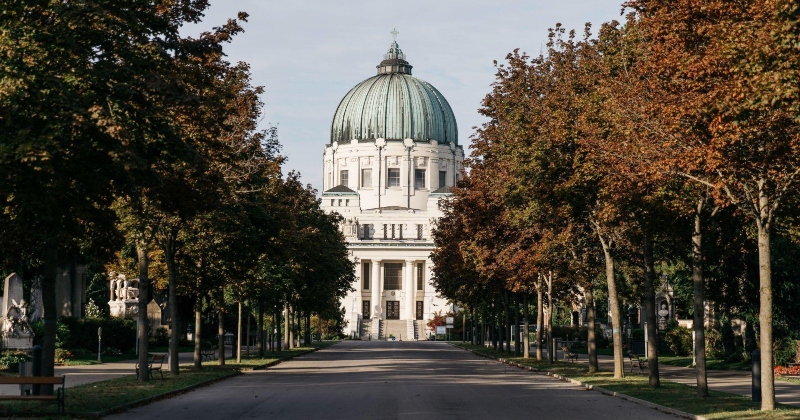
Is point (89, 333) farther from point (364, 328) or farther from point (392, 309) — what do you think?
point (392, 309)

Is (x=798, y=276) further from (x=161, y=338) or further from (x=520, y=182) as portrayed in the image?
(x=161, y=338)

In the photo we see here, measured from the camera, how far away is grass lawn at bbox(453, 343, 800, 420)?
22500 millimetres

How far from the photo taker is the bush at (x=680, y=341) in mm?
60250

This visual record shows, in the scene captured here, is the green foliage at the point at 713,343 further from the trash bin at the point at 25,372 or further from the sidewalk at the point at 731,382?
the trash bin at the point at 25,372

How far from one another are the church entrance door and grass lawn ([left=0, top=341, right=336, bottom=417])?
147357 mm

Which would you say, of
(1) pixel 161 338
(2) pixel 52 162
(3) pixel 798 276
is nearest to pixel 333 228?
(1) pixel 161 338

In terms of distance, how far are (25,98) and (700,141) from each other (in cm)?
1396

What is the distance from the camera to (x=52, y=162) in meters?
21.1

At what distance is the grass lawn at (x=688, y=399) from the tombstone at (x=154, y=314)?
45011 mm

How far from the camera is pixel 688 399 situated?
27.4m

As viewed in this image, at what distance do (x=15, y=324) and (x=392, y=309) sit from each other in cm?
14464

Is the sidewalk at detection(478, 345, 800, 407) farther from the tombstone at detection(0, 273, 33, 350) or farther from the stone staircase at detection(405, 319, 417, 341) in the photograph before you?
the stone staircase at detection(405, 319, 417, 341)

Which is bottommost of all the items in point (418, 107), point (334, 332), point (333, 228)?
point (334, 332)

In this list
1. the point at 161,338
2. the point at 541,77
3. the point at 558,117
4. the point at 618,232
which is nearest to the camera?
the point at 558,117
